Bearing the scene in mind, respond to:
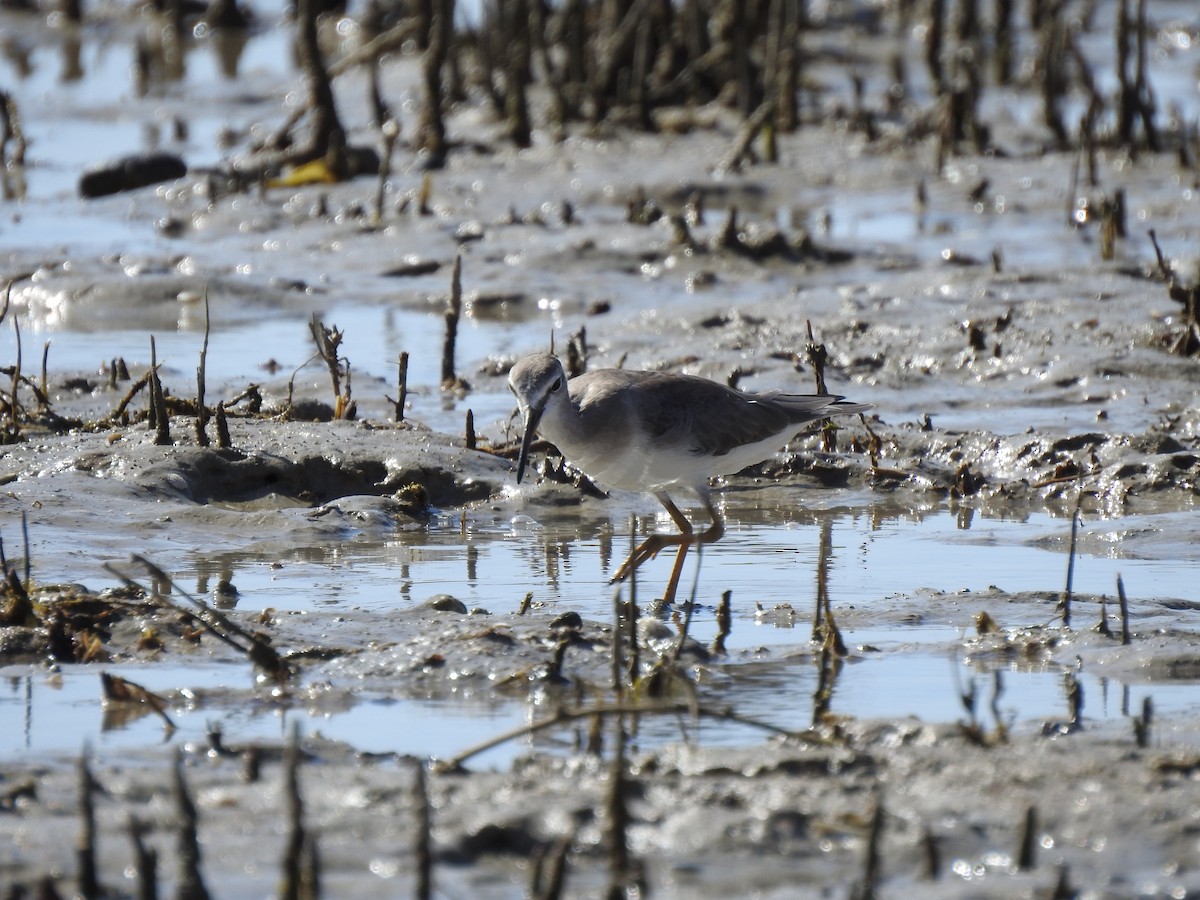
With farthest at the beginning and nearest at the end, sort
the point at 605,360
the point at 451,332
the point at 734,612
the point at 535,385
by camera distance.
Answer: the point at 605,360 < the point at 451,332 < the point at 535,385 < the point at 734,612

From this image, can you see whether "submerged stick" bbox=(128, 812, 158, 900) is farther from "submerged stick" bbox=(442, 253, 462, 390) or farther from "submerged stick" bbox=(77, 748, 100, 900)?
"submerged stick" bbox=(442, 253, 462, 390)

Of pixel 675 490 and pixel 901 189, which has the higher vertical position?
pixel 901 189

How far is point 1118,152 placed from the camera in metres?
15.0

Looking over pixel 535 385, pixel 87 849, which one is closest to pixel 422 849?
pixel 87 849

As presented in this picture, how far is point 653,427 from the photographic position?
21.9 ft

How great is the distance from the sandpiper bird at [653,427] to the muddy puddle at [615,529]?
33 centimetres

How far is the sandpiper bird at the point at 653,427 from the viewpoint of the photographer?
6.54 metres

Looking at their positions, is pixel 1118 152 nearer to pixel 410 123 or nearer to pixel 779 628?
pixel 410 123

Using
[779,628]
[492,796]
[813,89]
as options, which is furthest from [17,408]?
[813,89]

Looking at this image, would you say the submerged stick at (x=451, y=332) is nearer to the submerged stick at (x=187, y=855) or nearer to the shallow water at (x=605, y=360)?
the shallow water at (x=605, y=360)

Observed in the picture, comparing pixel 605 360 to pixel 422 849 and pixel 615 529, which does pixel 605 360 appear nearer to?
pixel 615 529

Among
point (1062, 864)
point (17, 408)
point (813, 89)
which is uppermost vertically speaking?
point (813, 89)

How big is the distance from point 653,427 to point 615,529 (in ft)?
3.44

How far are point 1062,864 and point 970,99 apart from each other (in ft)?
42.0
